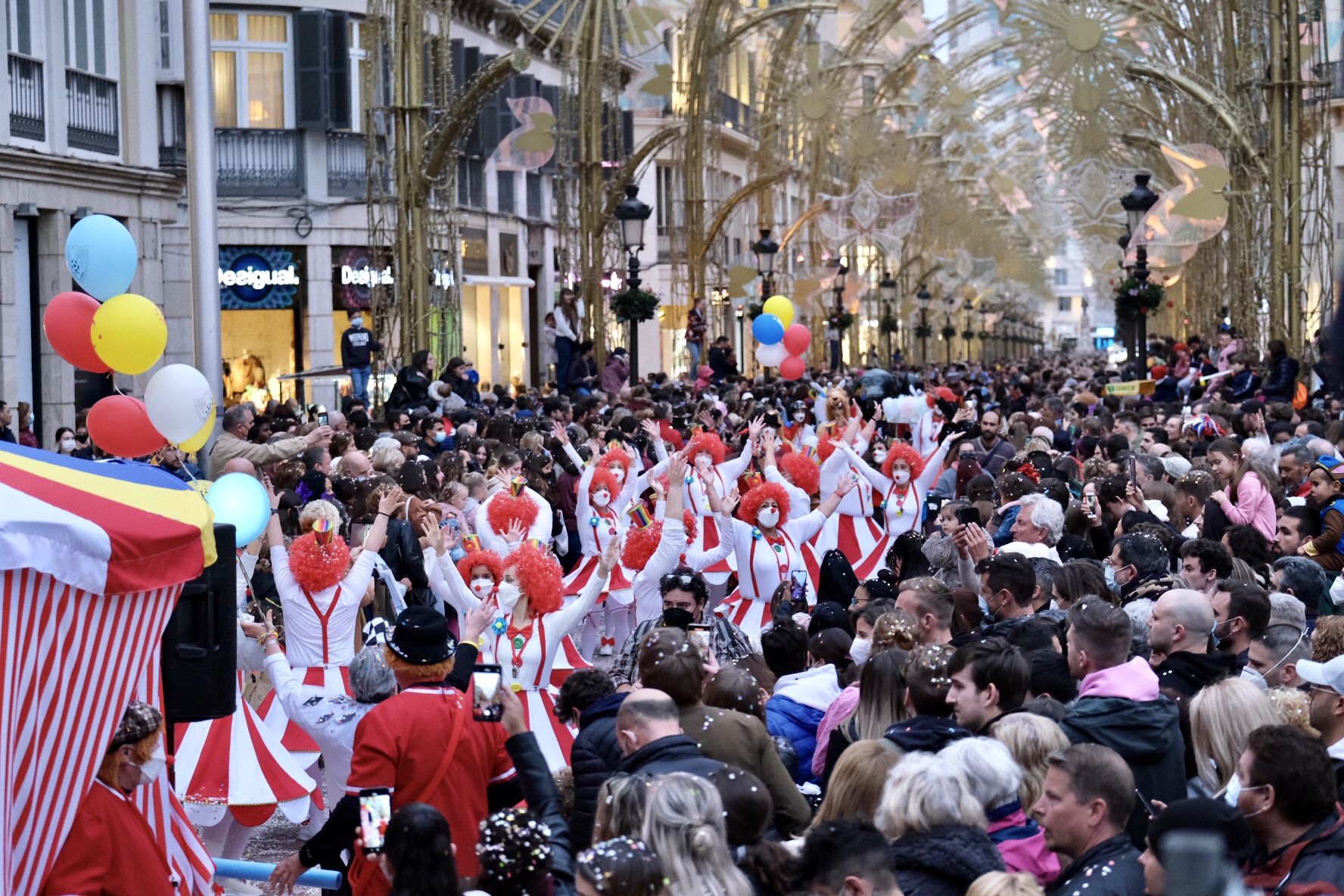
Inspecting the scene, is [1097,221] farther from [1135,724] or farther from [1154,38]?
[1135,724]

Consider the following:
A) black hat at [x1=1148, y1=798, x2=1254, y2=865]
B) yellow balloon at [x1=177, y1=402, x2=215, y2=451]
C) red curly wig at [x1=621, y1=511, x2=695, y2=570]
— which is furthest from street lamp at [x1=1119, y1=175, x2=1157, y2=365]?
black hat at [x1=1148, y1=798, x2=1254, y2=865]

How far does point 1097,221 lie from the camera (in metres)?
36.1

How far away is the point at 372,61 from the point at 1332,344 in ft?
71.0

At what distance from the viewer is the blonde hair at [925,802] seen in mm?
5137

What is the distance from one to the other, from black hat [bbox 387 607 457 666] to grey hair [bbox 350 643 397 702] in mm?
626

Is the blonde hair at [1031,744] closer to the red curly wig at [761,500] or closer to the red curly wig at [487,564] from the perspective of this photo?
the red curly wig at [487,564]

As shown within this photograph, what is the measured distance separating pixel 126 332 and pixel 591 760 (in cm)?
409

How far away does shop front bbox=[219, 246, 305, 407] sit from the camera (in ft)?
114

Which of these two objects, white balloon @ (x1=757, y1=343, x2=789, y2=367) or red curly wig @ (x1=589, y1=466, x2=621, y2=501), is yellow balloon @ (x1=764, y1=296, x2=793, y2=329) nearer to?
white balloon @ (x1=757, y1=343, x2=789, y2=367)

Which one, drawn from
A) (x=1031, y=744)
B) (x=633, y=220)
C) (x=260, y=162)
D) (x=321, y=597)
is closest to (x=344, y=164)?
(x=260, y=162)

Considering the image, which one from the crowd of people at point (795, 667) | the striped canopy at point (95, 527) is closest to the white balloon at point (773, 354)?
the crowd of people at point (795, 667)

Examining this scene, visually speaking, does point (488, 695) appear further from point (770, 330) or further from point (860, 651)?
point (770, 330)

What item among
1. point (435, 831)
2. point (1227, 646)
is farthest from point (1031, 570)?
point (435, 831)

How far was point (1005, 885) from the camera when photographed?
4551 millimetres
